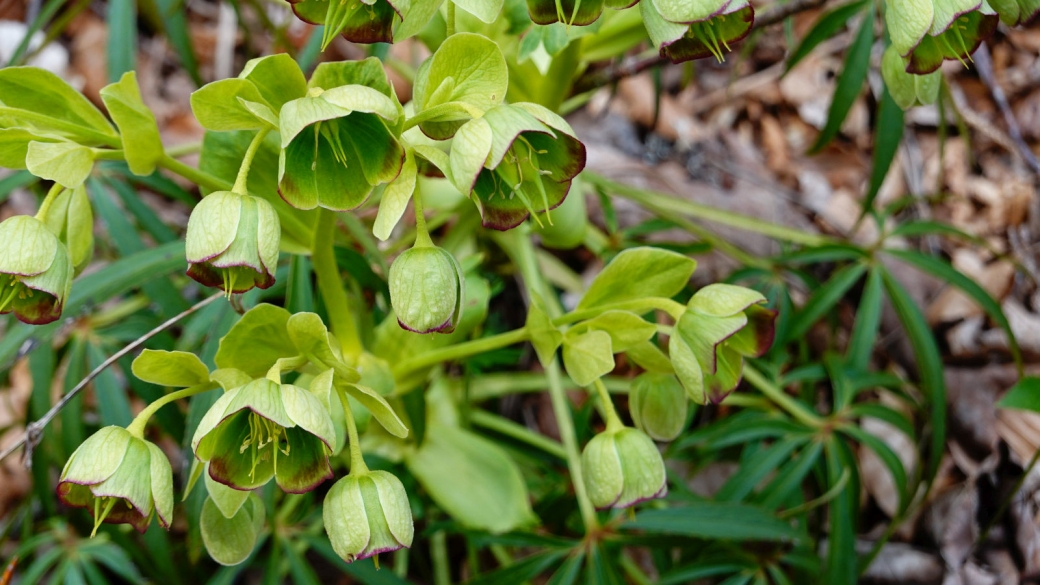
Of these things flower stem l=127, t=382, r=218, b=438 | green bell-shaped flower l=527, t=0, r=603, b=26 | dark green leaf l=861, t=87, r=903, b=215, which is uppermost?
green bell-shaped flower l=527, t=0, r=603, b=26

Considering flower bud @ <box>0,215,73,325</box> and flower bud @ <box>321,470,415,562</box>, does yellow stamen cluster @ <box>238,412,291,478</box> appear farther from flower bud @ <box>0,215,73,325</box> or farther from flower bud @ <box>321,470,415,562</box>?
flower bud @ <box>0,215,73,325</box>

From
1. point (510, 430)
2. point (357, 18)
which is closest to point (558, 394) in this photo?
point (510, 430)

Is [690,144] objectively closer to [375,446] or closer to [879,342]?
[879,342]

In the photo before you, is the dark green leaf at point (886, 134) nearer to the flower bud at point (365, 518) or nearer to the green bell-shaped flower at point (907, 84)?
the green bell-shaped flower at point (907, 84)

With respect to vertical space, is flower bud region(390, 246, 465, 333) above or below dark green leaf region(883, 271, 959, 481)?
above

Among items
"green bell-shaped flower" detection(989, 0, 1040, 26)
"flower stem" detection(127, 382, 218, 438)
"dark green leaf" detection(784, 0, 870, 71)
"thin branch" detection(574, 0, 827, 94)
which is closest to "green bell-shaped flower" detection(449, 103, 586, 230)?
"flower stem" detection(127, 382, 218, 438)

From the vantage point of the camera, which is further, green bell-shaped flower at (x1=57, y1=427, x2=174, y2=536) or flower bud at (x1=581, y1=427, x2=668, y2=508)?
flower bud at (x1=581, y1=427, x2=668, y2=508)

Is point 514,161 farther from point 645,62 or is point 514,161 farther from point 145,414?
point 645,62
